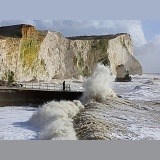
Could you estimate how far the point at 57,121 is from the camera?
425 inches

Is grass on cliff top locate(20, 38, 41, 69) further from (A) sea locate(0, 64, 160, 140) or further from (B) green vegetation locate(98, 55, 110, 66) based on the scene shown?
(A) sea locate(0, 64, 160, 140)

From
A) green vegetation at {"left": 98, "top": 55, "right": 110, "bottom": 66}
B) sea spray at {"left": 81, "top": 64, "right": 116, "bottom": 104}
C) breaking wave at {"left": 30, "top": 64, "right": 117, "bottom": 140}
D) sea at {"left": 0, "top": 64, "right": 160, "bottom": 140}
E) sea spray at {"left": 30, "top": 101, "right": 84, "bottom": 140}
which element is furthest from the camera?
green vegetation at {"left": 98, "top": 55, "right": 110, "bottom": 66}

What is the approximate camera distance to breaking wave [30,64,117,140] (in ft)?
30.7

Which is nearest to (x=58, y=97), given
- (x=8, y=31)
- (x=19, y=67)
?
→ (x=19, y=67)

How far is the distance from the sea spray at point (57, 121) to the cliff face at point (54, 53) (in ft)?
51.3

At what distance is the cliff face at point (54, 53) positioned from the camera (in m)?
31.2

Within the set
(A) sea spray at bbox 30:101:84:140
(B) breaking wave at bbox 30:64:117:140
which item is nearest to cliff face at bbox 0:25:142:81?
(B) breaking wave at bbox 30:64:117:140

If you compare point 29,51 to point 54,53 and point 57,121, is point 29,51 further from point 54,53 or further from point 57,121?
point 57,121

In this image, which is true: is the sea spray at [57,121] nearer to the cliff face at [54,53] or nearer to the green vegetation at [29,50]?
the cliff face at [54,53]

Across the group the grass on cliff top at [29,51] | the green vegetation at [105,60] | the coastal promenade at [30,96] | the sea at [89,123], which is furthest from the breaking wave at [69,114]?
the green vegetation at [105,60]

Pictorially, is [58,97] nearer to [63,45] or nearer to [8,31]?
[8,31]

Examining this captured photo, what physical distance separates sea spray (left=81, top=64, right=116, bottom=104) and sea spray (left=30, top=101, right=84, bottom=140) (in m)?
2.95

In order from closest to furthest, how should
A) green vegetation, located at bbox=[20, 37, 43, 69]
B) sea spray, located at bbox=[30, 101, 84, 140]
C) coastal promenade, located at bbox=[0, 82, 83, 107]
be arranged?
sea spray, located at bbox=[30, 101, 84, 140]
coastal promenade, located at bbox=[0, 82, 83, 107]
green vegetation, located at bbox=[20, 37, 43, 69]

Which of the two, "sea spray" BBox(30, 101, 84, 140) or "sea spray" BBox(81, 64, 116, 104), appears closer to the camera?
"sea spray" BBox(30, 101, 84, 140)
